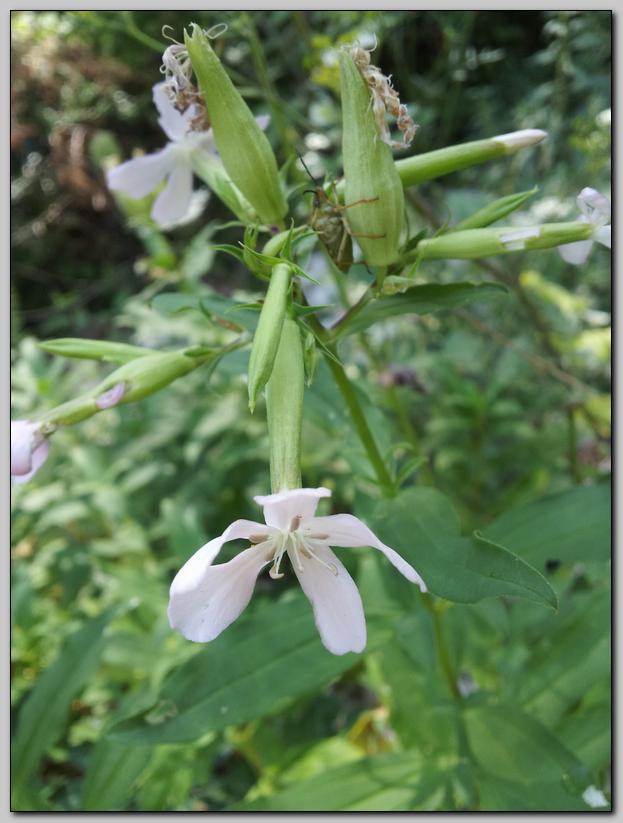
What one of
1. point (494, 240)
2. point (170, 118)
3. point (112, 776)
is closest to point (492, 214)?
point (494, 240)

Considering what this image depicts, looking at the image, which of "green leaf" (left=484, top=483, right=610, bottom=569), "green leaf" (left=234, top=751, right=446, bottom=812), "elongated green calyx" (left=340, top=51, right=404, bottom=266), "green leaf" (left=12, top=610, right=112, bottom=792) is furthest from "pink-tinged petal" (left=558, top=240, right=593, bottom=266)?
"green leaf" (left=12, top=610, right=112, bottom=792)

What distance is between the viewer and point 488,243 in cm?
66

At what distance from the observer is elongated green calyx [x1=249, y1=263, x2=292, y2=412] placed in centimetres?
52

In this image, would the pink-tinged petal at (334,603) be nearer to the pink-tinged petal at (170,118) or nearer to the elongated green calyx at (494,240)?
the elongated green calyx at (494,240)

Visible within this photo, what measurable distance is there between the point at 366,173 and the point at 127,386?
0.99 ft

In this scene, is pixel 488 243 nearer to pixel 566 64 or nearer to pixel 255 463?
pixel 255 463

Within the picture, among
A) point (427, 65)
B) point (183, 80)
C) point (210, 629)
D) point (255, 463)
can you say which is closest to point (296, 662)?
point (210, 629)

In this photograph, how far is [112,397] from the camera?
672mm

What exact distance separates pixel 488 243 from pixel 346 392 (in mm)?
200

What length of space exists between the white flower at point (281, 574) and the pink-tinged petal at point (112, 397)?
0.21 meters

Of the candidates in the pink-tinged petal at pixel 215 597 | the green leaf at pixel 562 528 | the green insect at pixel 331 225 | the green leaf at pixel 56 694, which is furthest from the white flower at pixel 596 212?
the green leaf at pixel 56 694

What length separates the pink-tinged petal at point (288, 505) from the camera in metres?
0.48

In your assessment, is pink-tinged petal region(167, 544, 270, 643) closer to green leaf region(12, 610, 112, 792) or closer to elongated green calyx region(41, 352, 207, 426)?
elongated green calyx region(41, 352, 207, 426)

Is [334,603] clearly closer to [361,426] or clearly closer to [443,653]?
[361,426]
